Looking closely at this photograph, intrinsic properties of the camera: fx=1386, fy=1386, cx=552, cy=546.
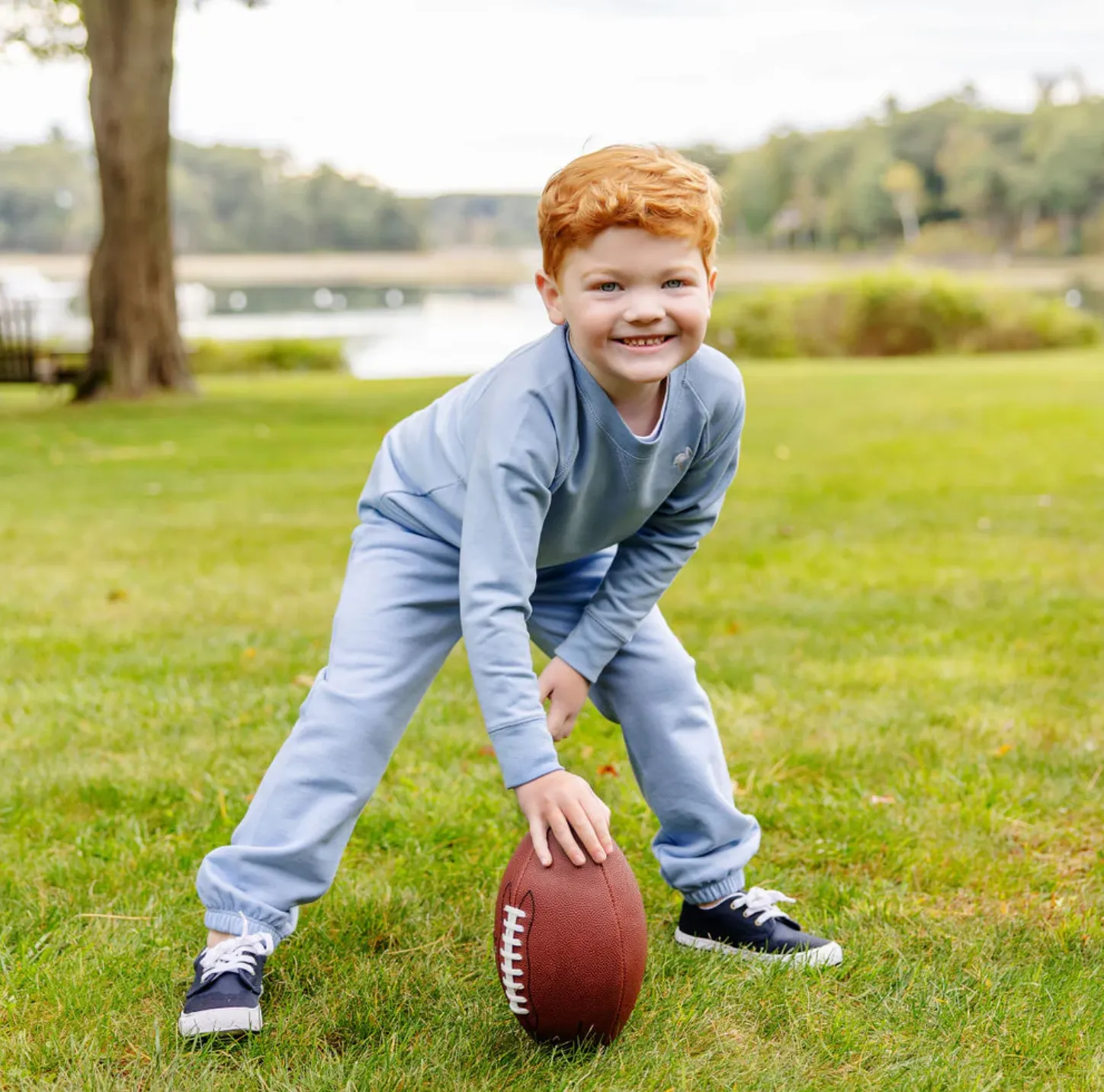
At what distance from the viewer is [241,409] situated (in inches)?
597

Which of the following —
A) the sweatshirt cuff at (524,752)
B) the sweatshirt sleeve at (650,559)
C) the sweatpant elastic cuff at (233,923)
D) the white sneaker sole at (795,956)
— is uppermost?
the sweatshirt sleeve at (650,559)

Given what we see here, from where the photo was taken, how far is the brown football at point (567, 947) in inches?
101

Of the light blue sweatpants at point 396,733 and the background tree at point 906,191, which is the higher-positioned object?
the background tree at point 906,191

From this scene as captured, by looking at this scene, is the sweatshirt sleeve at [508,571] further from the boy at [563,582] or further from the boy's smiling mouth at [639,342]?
the boy's smiling mouth at [639,342]

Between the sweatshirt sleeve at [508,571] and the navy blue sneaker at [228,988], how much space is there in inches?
26.5

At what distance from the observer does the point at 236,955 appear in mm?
2680

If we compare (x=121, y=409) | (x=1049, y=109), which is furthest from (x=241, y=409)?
(x=1049, y=109)

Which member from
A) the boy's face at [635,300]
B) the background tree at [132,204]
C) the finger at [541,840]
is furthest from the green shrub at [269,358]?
the finger at [541,840]

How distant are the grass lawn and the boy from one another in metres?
0.21

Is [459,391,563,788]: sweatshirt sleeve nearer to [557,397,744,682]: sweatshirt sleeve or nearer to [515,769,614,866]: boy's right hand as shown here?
[515,769,614,866]: boy's right hand

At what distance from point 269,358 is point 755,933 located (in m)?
24.9

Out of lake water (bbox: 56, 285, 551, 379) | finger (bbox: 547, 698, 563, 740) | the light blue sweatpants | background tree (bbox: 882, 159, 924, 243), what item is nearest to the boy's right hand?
finger (bbox: 547, 698, 563, 740)

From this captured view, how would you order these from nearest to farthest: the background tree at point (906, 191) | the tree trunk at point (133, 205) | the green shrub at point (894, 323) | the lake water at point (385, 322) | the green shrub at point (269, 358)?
1. the tree trunk at point (133, 205)
2. the green shrub at point (269, 358)
3. the green shrub at point (894, 323)
4. the lake water at point (385, 322)
5. the background tree at point (906, 191)

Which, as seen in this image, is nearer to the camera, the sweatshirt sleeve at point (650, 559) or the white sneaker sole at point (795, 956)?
the sweatshirt sleeve at point (650, 559)
